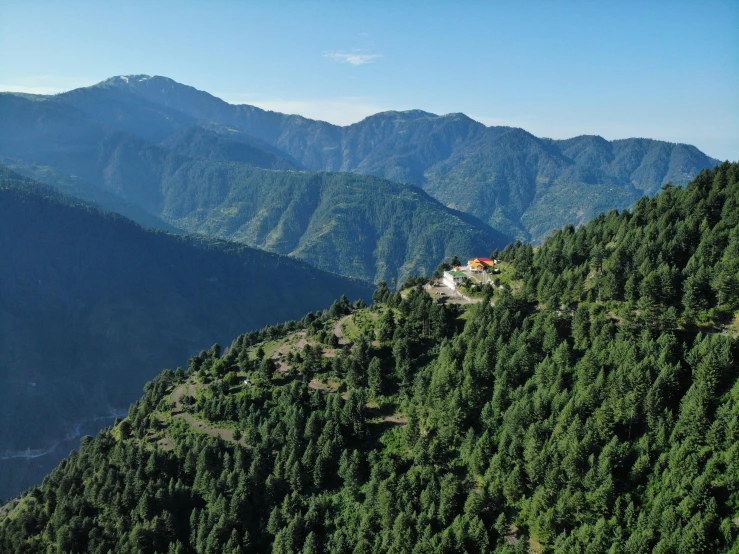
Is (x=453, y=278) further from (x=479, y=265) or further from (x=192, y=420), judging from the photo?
(x=192, y=420)

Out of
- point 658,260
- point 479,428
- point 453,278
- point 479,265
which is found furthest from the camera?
point 479,265

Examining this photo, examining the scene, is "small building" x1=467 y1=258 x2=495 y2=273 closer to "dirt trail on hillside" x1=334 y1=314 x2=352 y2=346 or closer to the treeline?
the treeline

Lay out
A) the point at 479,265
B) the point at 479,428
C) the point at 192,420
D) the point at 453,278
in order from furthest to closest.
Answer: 1. the point at 479,265
2. the point at 453,278
3. the point at 192,420
4. the point at 479,428

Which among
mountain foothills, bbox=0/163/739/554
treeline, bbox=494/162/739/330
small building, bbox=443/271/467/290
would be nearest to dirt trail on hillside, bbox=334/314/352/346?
mountain foothills, bbox=0/163/739/554

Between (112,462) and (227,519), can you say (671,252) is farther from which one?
(112,462)

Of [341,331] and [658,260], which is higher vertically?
[658,260]

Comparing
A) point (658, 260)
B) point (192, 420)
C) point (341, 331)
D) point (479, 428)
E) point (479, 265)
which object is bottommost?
point (192, 420)

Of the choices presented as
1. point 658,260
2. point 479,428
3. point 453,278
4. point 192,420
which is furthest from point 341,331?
point 658,260
